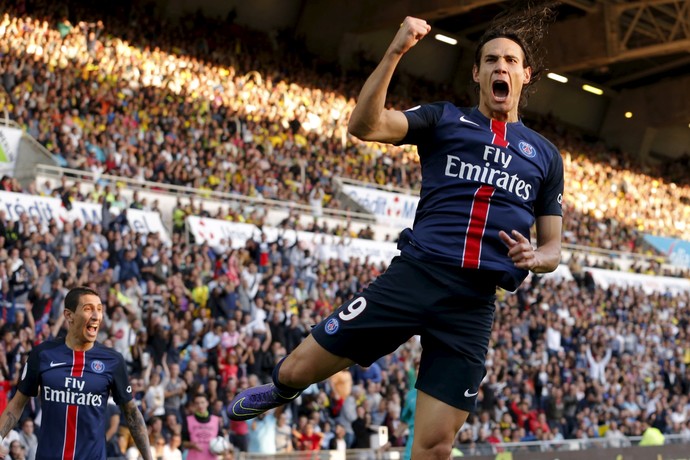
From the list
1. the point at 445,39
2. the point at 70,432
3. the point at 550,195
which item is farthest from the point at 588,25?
the point at 550,195

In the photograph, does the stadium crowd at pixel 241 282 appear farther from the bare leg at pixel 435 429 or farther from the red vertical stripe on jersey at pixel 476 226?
the red vertical stripe on jersey at pixel 476 226

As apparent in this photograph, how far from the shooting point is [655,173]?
4172 centimetres

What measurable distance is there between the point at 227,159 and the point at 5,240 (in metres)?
8.68

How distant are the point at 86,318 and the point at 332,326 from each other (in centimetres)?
219

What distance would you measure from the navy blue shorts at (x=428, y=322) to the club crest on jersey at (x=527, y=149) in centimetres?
59

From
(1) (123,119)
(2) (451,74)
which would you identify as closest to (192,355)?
(1) (123,119)

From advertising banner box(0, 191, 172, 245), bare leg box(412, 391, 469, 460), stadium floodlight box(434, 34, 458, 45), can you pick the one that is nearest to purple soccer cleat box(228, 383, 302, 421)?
bare leg box(412, 391, 469, 460)

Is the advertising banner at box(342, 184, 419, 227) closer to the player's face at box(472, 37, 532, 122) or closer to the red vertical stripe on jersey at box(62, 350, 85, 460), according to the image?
the red vertical stripe on jersey at box(62, 350, 85, 460)

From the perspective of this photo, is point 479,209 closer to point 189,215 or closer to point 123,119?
point 189,215

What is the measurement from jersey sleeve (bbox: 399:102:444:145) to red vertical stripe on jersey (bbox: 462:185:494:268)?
1.16 feet

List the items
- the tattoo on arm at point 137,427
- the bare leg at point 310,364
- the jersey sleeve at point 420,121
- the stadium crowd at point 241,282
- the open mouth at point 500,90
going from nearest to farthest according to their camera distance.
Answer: the jersey sleeve at point 420,121 < the bare leg at point 310,364 < the open mouth at point 500,90 < the tattoo on arm at point 137,427 < the stadium crowd at point 241,282

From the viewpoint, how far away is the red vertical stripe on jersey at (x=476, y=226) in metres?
4.85

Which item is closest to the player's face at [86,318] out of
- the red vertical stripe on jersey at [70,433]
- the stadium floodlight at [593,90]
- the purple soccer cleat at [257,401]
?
the red vertical stripe on jersey at [70,433]

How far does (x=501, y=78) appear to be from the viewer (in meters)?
5.00
